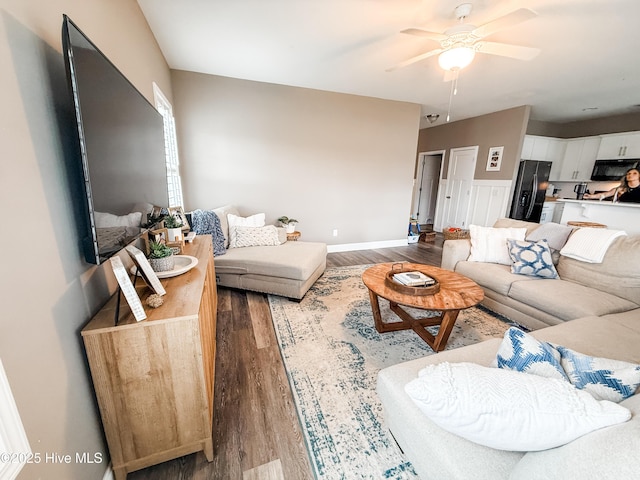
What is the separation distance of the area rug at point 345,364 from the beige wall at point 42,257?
3.24 feet

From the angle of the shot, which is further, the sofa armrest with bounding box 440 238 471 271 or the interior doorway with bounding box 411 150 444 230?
the interior doorway with bounding box 411 150 444 230

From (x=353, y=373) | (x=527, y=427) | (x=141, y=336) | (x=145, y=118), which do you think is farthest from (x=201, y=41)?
(x=527, y=427)

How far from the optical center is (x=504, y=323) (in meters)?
2.40

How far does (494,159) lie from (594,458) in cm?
558

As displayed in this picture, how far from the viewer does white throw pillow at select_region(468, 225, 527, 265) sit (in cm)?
270

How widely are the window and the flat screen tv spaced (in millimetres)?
1753

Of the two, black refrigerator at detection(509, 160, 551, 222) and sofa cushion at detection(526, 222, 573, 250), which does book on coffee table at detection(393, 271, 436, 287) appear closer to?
sofa cushion at detection(526, 222, 573, 250)

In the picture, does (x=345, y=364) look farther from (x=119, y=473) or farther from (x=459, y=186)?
(x=459, y=186)

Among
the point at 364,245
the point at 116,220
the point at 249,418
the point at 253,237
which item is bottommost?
the point at 249,418

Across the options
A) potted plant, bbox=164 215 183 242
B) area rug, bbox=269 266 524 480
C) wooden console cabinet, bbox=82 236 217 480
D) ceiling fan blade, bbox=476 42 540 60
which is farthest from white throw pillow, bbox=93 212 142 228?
ceiling fan blade, bbox=476 42 540 60

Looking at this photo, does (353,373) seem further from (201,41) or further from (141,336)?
(201,41)

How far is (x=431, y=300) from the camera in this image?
6.09 feet

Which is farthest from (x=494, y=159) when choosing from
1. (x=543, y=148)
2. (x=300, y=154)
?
(x=300, y=154)

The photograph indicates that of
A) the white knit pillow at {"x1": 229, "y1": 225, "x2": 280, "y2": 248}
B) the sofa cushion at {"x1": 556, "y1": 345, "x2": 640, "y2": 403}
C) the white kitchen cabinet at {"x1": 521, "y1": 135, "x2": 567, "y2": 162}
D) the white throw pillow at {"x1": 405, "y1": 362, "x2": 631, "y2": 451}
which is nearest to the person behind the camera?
the white throw pillow at {"x1": 405, "y1": 362, "x2": 631, "y2": 451}
